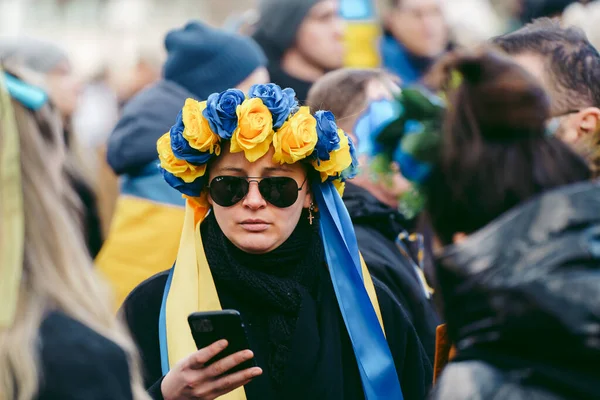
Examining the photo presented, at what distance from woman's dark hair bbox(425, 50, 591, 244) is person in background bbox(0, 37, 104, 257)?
15.9 ft

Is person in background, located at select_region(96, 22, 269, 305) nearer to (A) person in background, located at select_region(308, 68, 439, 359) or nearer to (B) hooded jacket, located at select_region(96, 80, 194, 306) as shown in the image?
(B) hooded jacket, located at select_region(96, 80, 194, 306)

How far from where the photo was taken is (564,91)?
3869 millimetres

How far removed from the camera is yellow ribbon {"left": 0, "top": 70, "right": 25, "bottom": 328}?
2.26m

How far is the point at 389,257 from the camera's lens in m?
4.47

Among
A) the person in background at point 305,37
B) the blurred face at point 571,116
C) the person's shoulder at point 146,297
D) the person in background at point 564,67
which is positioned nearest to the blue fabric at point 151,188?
the person in background at point 305,37

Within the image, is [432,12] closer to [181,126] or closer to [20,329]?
[181,126]

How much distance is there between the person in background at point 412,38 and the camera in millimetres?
7656

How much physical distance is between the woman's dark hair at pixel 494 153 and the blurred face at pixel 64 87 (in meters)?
5.34

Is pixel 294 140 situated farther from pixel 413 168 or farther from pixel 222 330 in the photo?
pixel 413 168

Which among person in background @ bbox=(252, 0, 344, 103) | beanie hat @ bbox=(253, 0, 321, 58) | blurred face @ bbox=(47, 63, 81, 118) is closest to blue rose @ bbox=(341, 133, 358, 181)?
person in background @ bbox=(252, 0, 344, 103)

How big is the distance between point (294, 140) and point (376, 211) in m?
0.93

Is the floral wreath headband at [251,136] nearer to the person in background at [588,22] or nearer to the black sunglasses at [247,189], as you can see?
the black sunglasses at [247,189]

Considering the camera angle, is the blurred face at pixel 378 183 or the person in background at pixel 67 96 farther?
the person in background at pixel 67 96

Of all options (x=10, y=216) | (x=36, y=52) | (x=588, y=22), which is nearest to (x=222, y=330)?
(x=10, y=216)
